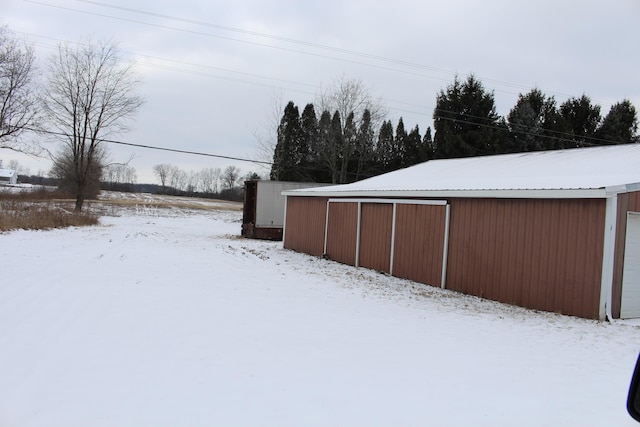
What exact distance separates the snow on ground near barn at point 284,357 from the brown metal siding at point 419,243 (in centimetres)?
180

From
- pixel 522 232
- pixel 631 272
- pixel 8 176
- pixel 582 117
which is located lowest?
pixel 631 272

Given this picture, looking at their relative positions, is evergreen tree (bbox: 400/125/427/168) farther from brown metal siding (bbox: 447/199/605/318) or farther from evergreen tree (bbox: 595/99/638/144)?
brown metal siding (bbox: 447/199/605/318)

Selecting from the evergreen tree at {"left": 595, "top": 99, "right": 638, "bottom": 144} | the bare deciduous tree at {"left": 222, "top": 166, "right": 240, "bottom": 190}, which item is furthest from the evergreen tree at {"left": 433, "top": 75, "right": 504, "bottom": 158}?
the bare deciduous tree at {"left": 222, "top": 166, "right": 240, "bottom": 190}

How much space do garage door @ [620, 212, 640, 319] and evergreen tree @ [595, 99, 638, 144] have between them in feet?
93.3

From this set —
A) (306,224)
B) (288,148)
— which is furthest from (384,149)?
(306,224)

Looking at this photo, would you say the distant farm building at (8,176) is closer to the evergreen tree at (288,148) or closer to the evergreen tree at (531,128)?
the evergreen tree at (288,148)

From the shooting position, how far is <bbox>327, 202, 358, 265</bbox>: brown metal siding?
14359mm

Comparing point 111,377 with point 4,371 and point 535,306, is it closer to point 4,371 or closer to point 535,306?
point 4,371

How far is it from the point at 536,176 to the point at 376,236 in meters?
4.42

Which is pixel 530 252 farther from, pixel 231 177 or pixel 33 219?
pixel 231 177

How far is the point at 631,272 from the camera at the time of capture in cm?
827

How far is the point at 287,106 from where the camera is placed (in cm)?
4553

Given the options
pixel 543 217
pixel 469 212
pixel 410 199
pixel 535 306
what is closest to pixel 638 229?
pixel 543 217

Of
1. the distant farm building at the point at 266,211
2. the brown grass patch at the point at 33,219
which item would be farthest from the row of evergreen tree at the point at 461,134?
→ the brown grass patch at the point at 33,219
